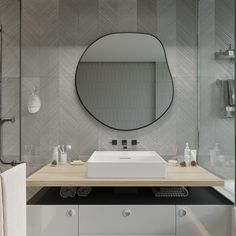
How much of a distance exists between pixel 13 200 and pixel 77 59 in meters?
1.54

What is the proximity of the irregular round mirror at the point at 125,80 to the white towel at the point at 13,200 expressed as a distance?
1.19m

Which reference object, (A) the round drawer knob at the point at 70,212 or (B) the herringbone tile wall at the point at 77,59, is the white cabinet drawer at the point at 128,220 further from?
(B) the herringbone tile wall at the point at 77,59

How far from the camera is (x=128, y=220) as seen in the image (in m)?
2.07

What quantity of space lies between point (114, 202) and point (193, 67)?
1424mm

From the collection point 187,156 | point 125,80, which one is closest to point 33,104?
point 125,80

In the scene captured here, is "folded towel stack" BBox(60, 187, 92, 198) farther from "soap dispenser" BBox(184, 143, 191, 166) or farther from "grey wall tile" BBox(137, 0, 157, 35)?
"grey wall tile" BBox(137, 0, 157, 35)

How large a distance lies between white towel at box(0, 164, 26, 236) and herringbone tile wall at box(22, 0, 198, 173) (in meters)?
1.09

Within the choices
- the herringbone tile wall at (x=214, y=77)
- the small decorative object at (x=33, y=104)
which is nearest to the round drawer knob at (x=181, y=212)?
the herringbone tile wall at (x=214, y=77)

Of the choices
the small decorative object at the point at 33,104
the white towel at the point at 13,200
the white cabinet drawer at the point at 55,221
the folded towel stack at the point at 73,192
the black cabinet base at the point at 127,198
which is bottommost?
the white cabinet drawer at the point at 55,221

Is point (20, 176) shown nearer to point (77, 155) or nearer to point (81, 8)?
point (77, 155)

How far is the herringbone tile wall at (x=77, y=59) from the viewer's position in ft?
9.05

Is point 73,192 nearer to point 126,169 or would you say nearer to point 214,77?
point 126,169

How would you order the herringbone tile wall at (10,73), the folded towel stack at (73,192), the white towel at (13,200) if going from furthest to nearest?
the herringbone tile wall at (10,73), the folded towel stack at (73,192), the white towel at (13,200)

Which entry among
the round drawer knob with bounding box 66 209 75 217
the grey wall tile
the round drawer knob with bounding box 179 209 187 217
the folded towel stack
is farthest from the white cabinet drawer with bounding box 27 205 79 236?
the grey wall tile
